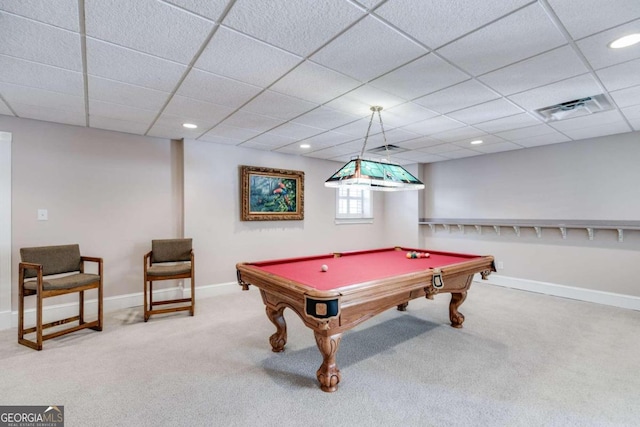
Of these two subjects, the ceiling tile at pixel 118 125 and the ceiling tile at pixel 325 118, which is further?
the ceiling tile at pixel 118 125

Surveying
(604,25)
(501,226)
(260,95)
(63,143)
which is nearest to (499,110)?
(604,25)

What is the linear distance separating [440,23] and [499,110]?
1.82m

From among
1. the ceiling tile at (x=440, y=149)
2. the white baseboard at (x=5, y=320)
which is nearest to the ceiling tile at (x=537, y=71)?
the ceiling tile at (x=440, y=149)

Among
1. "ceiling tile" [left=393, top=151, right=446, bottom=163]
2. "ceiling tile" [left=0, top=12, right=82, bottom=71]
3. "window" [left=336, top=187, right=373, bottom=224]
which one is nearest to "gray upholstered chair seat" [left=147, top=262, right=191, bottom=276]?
"ceiling tile" [left=0, top=12, right=82, bottom=71]

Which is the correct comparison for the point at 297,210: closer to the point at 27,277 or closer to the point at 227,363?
the point at 227,363

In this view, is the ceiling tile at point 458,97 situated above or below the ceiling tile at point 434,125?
above

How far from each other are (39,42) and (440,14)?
2.36 metres

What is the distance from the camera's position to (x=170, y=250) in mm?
3947

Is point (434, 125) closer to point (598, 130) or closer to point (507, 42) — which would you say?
point (507, 42)

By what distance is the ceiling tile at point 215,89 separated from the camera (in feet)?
7.70

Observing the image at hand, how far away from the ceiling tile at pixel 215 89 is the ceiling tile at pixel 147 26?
365 millimetres

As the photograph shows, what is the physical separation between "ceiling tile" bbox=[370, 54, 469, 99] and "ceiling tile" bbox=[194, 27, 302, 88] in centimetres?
77

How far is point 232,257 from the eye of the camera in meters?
4.67

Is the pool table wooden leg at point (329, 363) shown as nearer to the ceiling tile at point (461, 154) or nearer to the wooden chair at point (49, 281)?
the wooden chair at point (49, 281)
